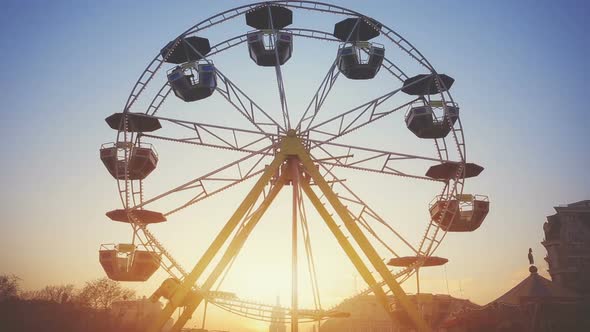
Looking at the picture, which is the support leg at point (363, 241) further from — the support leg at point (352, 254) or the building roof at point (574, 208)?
the building roof at point (574, 208)

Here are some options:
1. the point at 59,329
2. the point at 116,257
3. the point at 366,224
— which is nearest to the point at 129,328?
the point at 59,329

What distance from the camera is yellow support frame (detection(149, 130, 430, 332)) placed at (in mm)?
11953

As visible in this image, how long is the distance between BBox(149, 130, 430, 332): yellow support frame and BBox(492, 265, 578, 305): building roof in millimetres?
21875

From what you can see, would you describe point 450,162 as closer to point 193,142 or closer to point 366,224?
point 366,224

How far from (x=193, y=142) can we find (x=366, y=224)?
258 inches

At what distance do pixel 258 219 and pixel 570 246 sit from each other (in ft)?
Result: 117

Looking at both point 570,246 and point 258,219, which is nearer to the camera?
point 258,219

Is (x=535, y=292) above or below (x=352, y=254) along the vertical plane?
below

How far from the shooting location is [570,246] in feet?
124

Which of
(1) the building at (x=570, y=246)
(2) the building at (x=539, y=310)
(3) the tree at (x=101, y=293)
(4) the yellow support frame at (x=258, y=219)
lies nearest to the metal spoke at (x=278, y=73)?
(4) the yellow support frame at (x=258, y=219)

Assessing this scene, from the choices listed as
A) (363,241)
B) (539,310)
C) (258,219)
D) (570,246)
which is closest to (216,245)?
(258,219)

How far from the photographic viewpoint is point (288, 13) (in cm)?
1623

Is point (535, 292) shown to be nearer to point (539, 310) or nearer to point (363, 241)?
point (539, 310)

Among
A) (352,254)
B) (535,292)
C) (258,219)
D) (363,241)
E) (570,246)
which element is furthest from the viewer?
(570,246)
